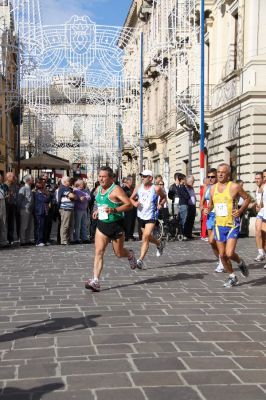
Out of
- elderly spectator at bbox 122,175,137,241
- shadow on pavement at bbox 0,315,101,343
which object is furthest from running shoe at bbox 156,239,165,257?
shadow on pavement at bbox 0,315,101,343

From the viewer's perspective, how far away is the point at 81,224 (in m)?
16.1

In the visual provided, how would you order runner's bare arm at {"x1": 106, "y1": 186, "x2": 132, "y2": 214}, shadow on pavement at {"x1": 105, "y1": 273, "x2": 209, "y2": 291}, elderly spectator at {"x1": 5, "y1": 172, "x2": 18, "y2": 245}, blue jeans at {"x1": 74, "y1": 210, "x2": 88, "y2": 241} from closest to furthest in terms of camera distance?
runner's bare arm at {"x1": 106, "y1": 186, "x2": 132, "y2": 214} → shadow on pavement at {"x1": 105, "y1": 273, "x2": 209, "y2": 291} → elderly spectator at {"x1": 5, "y1": 172, "x2": 18, "y2": 245} → blue jeans at {"x1": 74, "y1": 210, "x2": 88, "y2": 241}

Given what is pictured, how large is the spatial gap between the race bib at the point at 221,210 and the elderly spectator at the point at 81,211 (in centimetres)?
730

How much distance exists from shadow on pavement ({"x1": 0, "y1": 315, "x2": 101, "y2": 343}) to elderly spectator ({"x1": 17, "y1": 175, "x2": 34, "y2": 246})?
28.1ft

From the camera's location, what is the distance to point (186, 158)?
1229 inches

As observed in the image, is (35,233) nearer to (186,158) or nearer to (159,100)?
(186,158)

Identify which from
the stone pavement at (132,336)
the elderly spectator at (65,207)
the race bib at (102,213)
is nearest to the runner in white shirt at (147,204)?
the stone pavement at (132,336)

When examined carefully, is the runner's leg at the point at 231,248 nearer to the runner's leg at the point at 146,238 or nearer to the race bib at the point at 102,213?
the race bib at the point at 102,213

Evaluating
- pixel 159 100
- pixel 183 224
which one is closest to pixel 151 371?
pixel 183 224

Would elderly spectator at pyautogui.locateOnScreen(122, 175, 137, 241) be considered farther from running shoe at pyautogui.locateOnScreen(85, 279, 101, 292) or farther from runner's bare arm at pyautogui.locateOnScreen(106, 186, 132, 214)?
running shoe at pyautogui.locateOnScreen(85, 279, 101, 292)

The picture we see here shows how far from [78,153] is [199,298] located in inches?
2010

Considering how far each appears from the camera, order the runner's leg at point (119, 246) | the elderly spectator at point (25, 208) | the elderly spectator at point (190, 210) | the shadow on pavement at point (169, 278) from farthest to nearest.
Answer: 1. the elderly spectator at point (190, 210)
2. the elderly spectator at point (25, 208)
3. the shadow on pavement at point (169, 278)
4. the runner's leg at point (119, 246)

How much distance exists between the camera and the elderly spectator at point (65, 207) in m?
15.4

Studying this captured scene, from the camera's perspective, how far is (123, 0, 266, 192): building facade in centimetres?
2047
